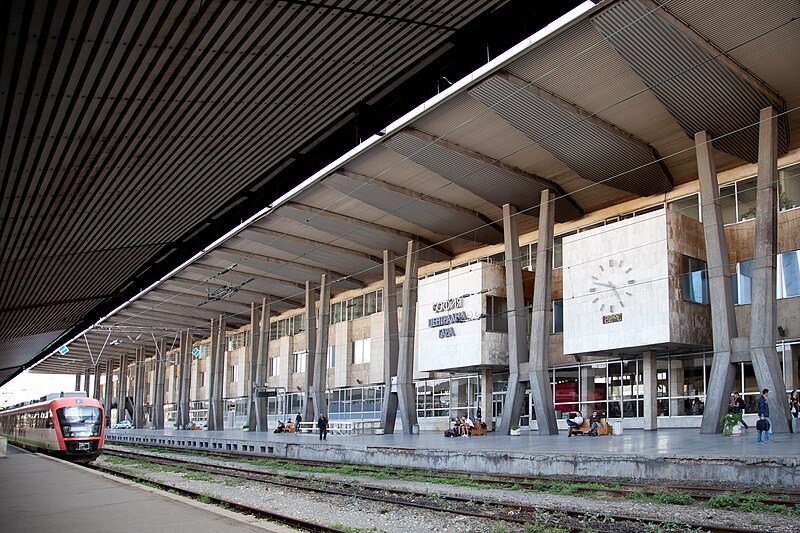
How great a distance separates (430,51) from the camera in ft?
43.8

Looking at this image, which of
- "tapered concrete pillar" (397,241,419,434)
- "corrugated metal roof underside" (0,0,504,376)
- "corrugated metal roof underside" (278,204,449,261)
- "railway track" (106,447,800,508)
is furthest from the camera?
"tapered concrete pillar" (397,241,419,434)

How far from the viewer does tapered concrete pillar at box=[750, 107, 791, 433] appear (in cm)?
2389

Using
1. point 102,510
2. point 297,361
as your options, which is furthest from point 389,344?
point 102,510

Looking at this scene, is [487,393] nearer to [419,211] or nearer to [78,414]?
[419,211]

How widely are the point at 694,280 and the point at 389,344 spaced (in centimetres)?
1832

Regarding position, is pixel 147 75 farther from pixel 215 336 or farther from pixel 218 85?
pixel 215 336

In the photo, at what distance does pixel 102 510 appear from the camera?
12.8m

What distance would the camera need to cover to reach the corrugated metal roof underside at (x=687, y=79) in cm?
2145

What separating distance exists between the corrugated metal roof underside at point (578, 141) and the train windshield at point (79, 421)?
812 inches

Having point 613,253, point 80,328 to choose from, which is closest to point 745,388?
point 613,253

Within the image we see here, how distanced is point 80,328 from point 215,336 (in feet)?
60.0

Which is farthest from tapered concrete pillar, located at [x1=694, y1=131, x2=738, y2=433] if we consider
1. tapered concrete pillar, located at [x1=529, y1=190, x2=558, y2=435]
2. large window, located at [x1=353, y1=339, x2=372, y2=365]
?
large window, located at [x1=353, y1=339, x2=372, y2=365]

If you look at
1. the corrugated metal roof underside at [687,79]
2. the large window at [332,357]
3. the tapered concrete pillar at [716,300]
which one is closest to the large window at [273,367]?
the large window at [332,357]

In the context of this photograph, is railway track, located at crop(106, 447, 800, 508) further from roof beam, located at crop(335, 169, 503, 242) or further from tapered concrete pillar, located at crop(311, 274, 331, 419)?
tapered concrete pillar, located at crop(311, 274, 331, 419)
